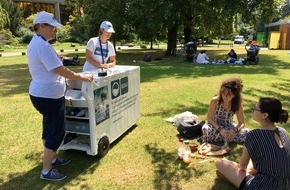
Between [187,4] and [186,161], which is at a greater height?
[187,4]

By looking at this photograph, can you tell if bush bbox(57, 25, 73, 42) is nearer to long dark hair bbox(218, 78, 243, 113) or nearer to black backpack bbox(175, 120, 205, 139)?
black backpack bbox(175, 120, 205, 139)

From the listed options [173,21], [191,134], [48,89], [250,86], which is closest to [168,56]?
[173,21]

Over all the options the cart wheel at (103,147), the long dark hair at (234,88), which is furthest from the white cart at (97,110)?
the long dark hair at (234,88)

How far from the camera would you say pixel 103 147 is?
4.78 meters

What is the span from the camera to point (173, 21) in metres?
20.6

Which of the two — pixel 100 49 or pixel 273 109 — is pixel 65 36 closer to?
pixel 100 49

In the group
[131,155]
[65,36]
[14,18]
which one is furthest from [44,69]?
[65,36]

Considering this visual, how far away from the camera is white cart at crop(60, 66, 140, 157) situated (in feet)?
14.2

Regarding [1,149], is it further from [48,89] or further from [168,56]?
[168,56]

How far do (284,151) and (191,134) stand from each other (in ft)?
8.41

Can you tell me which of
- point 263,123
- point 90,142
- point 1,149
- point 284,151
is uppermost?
point 263,123

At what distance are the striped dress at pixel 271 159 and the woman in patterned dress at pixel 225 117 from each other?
5.52 feet

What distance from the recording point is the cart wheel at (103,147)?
4.67 metres

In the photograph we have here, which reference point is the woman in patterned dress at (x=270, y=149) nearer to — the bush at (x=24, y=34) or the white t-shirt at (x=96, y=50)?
the white t-shirt at (x=96, y=50)
